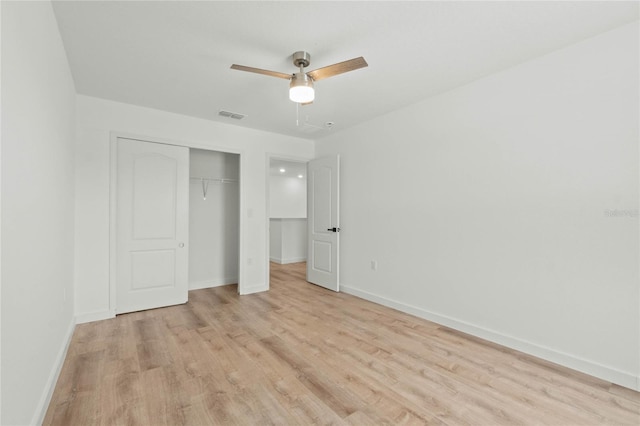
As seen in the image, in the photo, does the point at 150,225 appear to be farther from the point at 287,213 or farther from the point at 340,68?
the point at 287,213

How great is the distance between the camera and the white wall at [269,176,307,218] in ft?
29.4

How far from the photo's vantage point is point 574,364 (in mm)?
2455

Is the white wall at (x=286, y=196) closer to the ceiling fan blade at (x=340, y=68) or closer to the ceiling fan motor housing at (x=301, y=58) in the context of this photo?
the ceiling fan motor housing at (x=301, y=58)

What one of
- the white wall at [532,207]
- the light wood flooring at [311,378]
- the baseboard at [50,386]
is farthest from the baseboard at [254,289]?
the baseboard at [50,386]

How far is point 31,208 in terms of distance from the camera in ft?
5.42

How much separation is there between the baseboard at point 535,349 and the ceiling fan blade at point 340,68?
278cm

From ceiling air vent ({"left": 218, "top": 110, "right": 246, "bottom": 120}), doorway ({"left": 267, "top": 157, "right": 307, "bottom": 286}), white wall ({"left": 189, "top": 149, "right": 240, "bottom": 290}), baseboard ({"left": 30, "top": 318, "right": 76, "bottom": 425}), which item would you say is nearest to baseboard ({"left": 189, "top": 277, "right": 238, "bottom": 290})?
white wall ({"left": 189, "top": 149, "right": 240, "bottom": 290})

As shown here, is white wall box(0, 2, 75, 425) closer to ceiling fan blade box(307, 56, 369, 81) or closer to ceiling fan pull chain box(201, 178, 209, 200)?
ceiling fan blade box(307, 56, 369, 81)

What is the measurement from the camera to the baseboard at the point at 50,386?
174 centimetres

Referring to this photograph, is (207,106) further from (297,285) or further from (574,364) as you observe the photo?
(574,364)

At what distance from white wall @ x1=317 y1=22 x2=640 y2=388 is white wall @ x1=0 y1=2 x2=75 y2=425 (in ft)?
11.3

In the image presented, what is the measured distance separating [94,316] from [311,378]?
→ 284 centimetres

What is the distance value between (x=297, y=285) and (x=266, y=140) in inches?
99.1

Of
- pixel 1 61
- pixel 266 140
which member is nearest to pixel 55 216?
pixel 1 61
